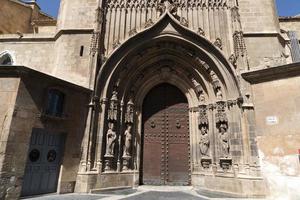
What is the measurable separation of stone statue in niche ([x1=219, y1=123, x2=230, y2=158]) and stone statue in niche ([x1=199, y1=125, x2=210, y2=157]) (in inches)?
21.6

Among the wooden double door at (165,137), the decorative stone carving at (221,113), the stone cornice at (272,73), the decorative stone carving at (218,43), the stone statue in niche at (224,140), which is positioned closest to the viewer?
the stone cornice at (272,73)

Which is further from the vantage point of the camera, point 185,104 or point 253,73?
point 185,104

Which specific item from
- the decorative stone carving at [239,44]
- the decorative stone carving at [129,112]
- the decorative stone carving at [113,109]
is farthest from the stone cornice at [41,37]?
the decorative stone carving at [239,44]

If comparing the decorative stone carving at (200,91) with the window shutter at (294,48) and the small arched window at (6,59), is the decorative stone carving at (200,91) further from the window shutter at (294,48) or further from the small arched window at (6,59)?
the small arched window at (6,59)

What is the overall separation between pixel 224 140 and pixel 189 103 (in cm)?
204

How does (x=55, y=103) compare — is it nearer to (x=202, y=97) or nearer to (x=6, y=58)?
(x=6, y=58)

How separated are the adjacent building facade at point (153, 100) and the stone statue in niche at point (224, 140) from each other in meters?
0.03

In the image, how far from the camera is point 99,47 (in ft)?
25.5

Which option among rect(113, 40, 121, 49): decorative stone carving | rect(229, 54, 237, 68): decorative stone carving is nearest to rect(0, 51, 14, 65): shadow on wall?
rect(113, 40, 121, 49): decorative stone carving

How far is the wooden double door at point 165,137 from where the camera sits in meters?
7.96

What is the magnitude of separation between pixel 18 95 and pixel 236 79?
6465 mm

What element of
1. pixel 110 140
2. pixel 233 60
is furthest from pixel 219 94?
pixel 110 140

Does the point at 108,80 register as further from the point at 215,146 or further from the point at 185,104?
the point at 215,146

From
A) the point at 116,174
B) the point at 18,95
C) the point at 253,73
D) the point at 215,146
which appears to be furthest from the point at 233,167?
the point at 18,95
